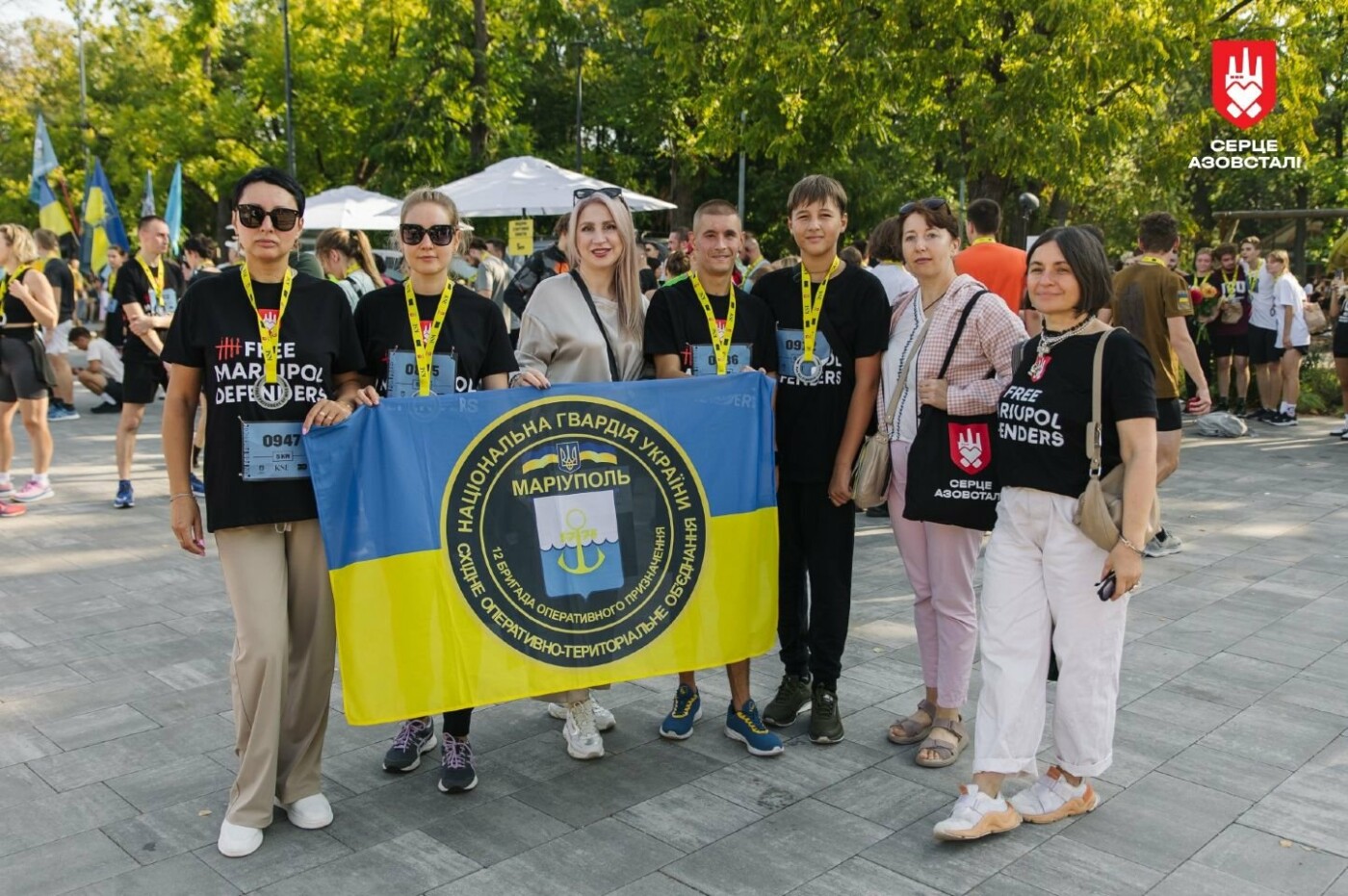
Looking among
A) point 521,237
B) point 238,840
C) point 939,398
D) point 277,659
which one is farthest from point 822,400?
point 521,237

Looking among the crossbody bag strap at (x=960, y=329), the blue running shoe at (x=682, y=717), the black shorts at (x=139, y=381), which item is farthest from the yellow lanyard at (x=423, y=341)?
the black shorts at (x=139, y=381)

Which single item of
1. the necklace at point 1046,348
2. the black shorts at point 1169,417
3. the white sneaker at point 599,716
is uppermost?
the necklace at point 1046,348

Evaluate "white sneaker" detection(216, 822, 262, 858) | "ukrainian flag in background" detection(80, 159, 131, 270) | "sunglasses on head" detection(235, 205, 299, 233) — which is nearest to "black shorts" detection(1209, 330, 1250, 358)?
"sunglasses on head" detection(235, 205, 299, 233)

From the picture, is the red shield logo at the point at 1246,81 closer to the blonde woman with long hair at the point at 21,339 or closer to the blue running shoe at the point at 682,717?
the blonde woman with long hair at the point at 21,339

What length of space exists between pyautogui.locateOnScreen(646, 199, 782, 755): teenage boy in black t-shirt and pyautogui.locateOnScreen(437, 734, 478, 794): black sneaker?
1003 mm

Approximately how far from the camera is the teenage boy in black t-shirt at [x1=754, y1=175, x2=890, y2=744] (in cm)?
446

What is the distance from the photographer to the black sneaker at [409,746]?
4324 mm

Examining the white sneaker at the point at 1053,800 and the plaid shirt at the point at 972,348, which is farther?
the plaid shirt at the point at 972,348

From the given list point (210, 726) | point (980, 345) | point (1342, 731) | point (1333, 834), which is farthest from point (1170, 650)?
point (210, 726)

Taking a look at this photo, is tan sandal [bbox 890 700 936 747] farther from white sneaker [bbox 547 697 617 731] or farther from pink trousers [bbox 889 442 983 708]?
white sneaker [bbox 547 697 617 731]

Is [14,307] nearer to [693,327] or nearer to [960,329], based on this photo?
[693,327]

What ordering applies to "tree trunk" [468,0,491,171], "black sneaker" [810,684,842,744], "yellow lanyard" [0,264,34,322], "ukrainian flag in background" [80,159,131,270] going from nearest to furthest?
"black sneaker" [810,684,842,744] → "yellow lanyard" [0,264,34,322] → "ukrainian flag in background" [80,159,131,270] → "tree trunk" [468,0,491,171]

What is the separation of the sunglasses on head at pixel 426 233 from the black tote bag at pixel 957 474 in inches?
71.6

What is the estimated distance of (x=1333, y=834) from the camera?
379cm
